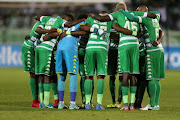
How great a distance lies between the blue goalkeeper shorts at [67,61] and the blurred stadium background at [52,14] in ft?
72.5

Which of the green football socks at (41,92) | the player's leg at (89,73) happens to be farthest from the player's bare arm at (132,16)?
the green football socks at (41,92)

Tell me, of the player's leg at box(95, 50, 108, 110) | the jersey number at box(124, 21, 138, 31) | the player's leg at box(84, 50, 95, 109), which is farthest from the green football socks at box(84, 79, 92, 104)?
the jersey number at box(124, 21, 138, 31)

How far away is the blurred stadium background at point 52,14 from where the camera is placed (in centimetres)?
3378

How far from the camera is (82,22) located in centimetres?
1196

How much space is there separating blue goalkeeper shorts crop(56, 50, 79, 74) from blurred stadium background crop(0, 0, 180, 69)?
72.5 ft

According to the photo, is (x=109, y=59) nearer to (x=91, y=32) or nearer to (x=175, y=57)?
(x=91, y=32)

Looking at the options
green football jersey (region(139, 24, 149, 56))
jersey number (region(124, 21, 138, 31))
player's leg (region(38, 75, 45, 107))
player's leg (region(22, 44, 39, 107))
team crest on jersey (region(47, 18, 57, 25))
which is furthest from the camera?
player's leg (region(22, 44, 39, 107))

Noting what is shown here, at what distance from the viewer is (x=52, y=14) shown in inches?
1426

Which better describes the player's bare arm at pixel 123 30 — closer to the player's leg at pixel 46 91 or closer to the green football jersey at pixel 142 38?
the green football jersey at pixel 142 38

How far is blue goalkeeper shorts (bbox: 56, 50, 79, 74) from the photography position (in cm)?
1167

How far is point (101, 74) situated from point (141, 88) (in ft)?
4.18

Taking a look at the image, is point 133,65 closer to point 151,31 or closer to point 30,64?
point 151,31

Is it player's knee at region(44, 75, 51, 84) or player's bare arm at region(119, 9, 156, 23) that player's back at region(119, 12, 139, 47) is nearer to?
player's bare arm at region(119, 9, 156, 23)

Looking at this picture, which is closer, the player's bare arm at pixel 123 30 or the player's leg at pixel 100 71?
the player's bare arm at pixel 123 30
